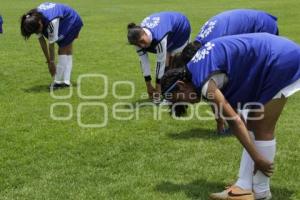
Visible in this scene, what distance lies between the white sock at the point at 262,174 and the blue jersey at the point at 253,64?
38 centimetres

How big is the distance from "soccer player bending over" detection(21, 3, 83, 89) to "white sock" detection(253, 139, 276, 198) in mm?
5911

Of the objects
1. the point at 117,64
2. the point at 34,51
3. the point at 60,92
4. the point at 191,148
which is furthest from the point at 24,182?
the point at 34,51

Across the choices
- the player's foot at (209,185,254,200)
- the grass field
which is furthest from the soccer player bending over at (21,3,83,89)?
the player's foot at (209,185,254,200)

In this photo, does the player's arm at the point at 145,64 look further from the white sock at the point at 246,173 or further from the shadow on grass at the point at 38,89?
the white sock at the point at 246,173

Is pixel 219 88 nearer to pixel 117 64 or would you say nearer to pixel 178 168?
pixel 178 168

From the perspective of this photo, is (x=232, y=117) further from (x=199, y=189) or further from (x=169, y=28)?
(x=169, y=28)

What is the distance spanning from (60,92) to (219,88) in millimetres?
6150

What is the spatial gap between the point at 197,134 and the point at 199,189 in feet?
7.05

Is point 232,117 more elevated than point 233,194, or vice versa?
point 232,117

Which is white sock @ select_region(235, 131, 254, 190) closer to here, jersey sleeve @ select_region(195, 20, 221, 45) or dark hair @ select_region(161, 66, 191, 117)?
dark hair @ select_region(161, 66, 191, 117)

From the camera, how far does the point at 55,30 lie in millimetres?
10180

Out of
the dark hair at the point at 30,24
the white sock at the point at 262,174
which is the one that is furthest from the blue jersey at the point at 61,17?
the white sock at the point at 262,174

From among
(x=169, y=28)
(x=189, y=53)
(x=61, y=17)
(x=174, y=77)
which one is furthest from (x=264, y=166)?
(x=61, y=17)

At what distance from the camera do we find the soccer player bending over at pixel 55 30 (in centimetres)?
973
